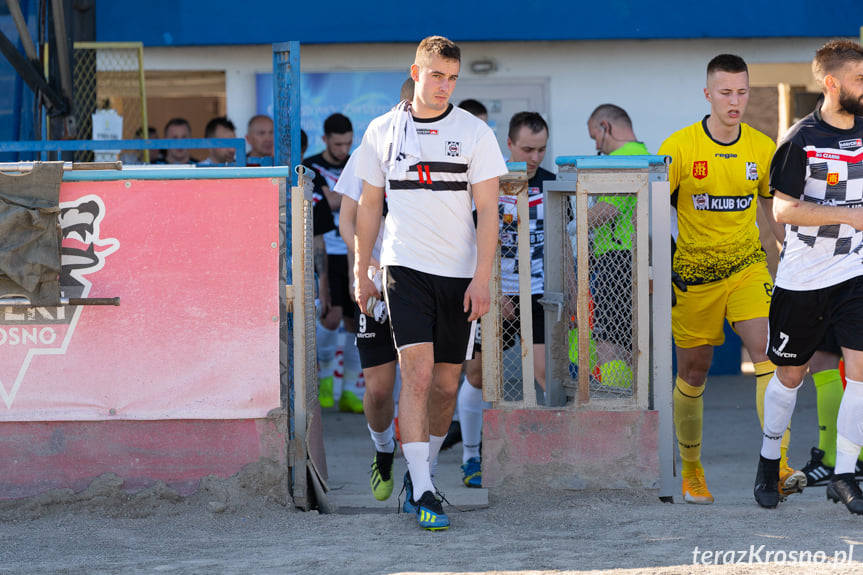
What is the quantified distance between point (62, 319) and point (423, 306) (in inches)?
67.2

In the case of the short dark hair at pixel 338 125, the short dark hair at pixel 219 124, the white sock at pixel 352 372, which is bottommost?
the white sock at pixel 352 372

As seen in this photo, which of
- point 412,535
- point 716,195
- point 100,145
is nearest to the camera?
point 412,535

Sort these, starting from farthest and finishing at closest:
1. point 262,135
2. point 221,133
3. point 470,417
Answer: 1. point 221,133
2. point 262,135
3. point 470,417

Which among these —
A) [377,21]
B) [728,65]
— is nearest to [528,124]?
[728,65]

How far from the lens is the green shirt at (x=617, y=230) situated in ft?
17.1

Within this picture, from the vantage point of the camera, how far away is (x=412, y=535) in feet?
14.9

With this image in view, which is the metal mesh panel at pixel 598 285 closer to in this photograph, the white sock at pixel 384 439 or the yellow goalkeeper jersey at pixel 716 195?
the yellow goalkeeper jersey at pixel 716 195

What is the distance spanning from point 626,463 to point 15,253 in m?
2.97

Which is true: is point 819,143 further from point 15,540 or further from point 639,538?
point 15,540

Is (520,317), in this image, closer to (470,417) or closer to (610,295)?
(610,295)

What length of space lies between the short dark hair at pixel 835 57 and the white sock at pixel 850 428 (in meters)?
1.38

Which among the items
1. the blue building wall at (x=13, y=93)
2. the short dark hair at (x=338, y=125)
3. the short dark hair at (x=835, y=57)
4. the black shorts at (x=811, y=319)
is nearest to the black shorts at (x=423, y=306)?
the black shorts at (x=811, y=319)

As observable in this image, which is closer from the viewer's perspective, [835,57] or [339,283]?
[835,57]

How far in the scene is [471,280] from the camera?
15.8 ft
